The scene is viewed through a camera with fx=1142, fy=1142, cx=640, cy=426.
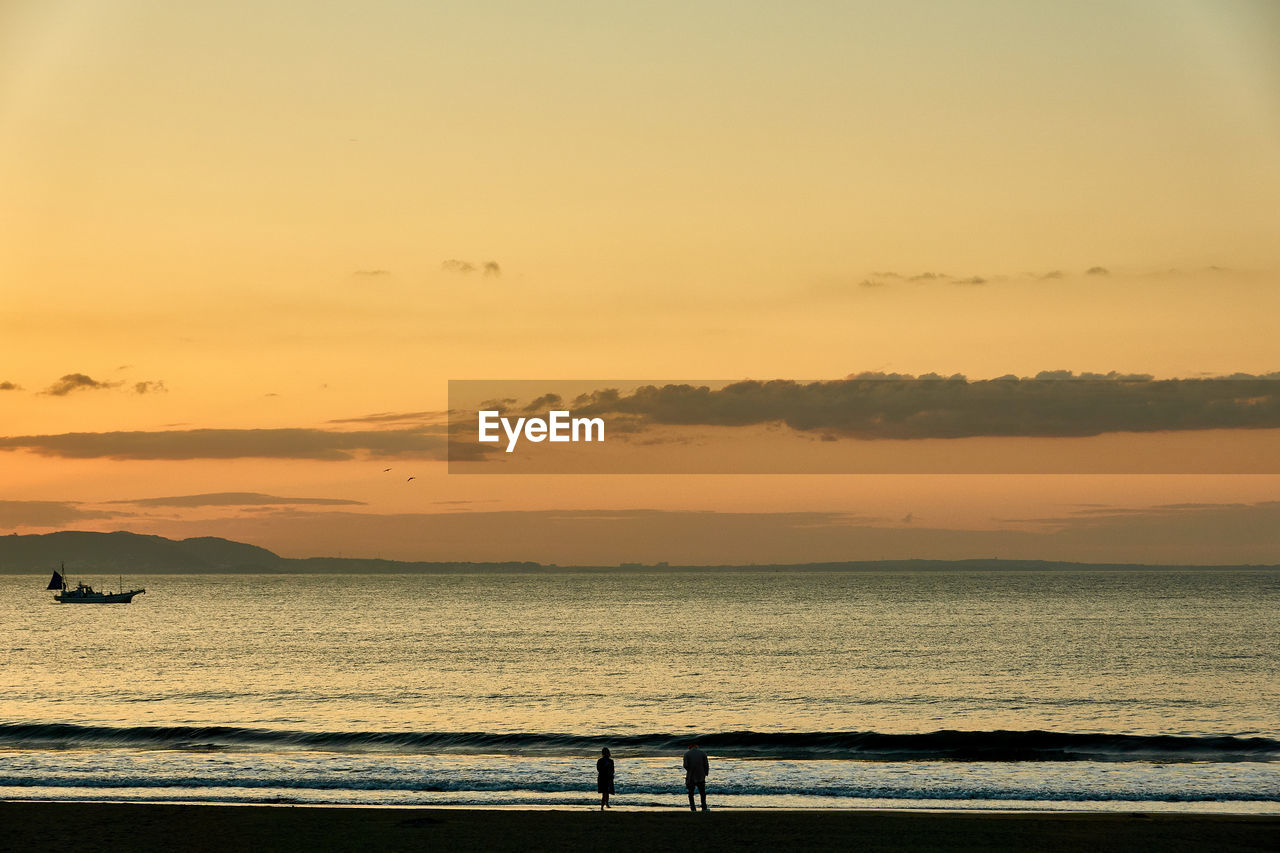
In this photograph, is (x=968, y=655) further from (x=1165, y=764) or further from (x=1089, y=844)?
(x=1089, y=844)

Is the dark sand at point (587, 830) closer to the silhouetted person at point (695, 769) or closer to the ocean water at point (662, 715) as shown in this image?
the silhouetted person at point (695, 769)

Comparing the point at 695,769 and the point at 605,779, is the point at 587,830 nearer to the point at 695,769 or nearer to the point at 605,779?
the point at 605,779

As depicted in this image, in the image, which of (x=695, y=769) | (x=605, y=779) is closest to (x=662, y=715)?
(x=605, y=779)

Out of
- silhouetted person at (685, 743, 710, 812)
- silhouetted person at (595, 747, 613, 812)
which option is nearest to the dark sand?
silhouetted person at (595, 747, 613, 812)

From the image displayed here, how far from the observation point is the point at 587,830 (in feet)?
90.3

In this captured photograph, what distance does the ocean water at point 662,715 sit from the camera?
35.8 meters

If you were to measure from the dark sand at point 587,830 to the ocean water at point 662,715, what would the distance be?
137 inches

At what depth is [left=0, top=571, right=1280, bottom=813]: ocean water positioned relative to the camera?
117ft

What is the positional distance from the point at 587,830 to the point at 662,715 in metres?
25.9

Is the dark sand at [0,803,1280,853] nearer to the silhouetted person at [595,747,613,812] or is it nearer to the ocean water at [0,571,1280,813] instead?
the silhouetted person at [595,747,613,812]

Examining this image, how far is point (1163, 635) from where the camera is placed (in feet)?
322

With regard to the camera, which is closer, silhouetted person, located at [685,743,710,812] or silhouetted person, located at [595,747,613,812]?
silhouetted person, located at [685,743,710,812]

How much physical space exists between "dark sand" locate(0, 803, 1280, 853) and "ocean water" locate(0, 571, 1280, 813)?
11.4 feet

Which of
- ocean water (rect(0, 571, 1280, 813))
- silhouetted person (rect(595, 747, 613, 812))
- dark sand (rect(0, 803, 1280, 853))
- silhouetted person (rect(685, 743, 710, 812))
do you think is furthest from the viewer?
ocean water (rect(0, 571, 1280, 813))
